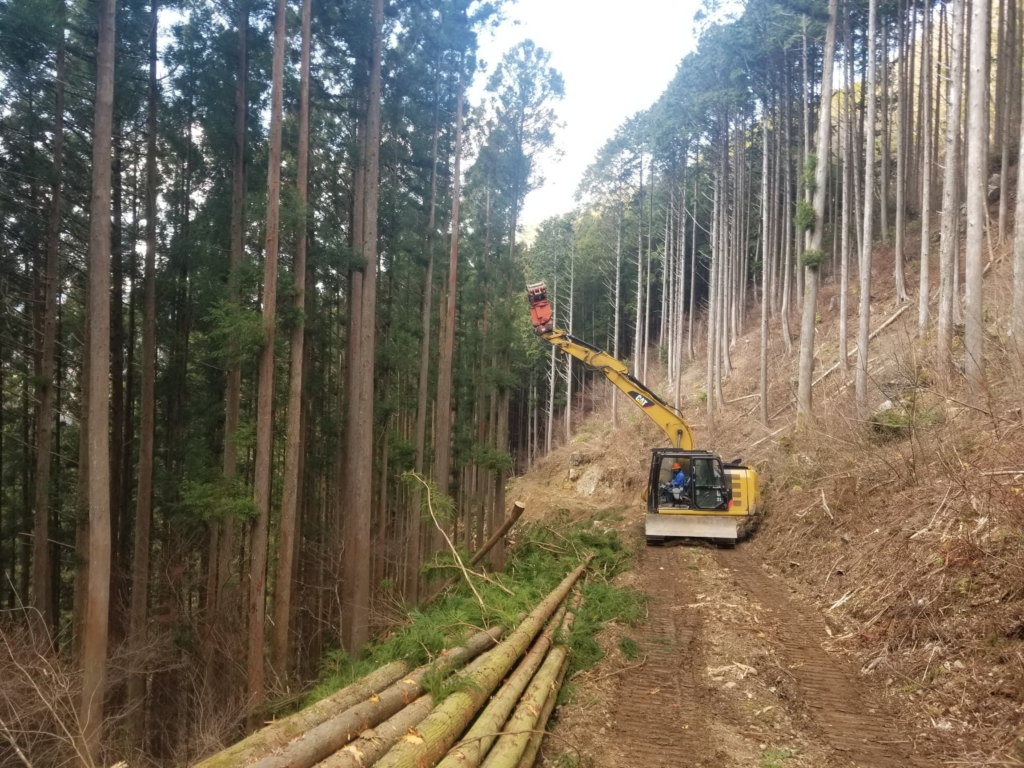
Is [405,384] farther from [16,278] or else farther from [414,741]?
[414,741]

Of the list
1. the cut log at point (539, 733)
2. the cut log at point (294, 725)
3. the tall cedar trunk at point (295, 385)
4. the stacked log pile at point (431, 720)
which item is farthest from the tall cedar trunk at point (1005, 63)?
the cut log at point (294, 725)

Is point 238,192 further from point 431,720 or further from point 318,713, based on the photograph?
point 431,720

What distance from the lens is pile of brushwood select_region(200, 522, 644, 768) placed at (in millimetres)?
3928

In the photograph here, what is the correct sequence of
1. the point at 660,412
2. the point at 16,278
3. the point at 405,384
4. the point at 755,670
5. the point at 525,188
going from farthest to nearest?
1. the point at 405,384
2. the point at 525,188
3. the point at 660,412
4. the point at 16,278
5. the point at 755,670

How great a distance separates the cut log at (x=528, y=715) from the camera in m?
4.34

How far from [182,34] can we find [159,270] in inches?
198

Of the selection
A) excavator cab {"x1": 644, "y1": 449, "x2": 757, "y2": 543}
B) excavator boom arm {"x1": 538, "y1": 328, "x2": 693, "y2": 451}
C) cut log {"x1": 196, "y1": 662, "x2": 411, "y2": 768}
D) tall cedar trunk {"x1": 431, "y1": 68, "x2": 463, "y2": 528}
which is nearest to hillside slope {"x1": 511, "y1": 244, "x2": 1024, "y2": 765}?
excavator cab {"x1": 644, "y1": 449, "x2": 757, "y2": 543}

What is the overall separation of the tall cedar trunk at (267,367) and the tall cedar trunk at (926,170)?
48.9ft

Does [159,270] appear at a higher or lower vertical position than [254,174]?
lower

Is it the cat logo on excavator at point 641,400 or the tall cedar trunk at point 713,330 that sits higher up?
the tall cedar trunk at point 713,330

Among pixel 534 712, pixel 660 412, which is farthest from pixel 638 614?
pixel 660 412

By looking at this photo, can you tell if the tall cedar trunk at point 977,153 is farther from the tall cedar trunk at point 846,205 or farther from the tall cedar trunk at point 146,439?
the tall cedar trunk at point 146,439

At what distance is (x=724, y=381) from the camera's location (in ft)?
93.8

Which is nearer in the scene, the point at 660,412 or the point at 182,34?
the point at 182,34
